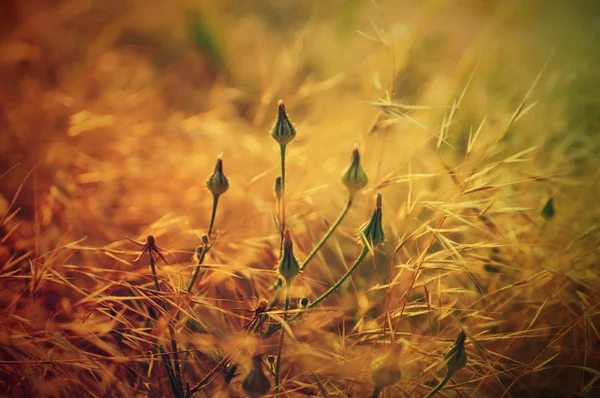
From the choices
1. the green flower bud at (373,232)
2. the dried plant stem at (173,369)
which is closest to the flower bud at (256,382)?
the dried plant stem at (173,369)

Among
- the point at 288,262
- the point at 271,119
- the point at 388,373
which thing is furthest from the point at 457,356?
the point at 271,119

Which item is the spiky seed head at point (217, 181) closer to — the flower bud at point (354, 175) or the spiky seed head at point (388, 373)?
the flower bud at point (354, 175)

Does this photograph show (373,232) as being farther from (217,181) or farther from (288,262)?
(217,181)

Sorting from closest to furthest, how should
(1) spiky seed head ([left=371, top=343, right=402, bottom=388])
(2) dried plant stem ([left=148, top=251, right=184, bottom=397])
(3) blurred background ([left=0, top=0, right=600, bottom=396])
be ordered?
(1) spiky seed head ([left=371, top=343, right=402, bottom=388]) → (2) dried plant stem ([left=148, top=251, right=184, bottom=397]) → (3) blurred background ([left=0, top=0, right=600, bottom=396])

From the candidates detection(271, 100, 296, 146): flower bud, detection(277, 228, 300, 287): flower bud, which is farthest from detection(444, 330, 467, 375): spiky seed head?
detection(271, 100, 296, 146): flower bud

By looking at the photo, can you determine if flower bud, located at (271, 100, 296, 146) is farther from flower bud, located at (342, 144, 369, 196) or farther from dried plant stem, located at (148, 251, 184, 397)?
dried plant stem, located at (148, 251, 184, 397)

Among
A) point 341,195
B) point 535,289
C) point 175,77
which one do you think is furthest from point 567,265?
point 175,77
